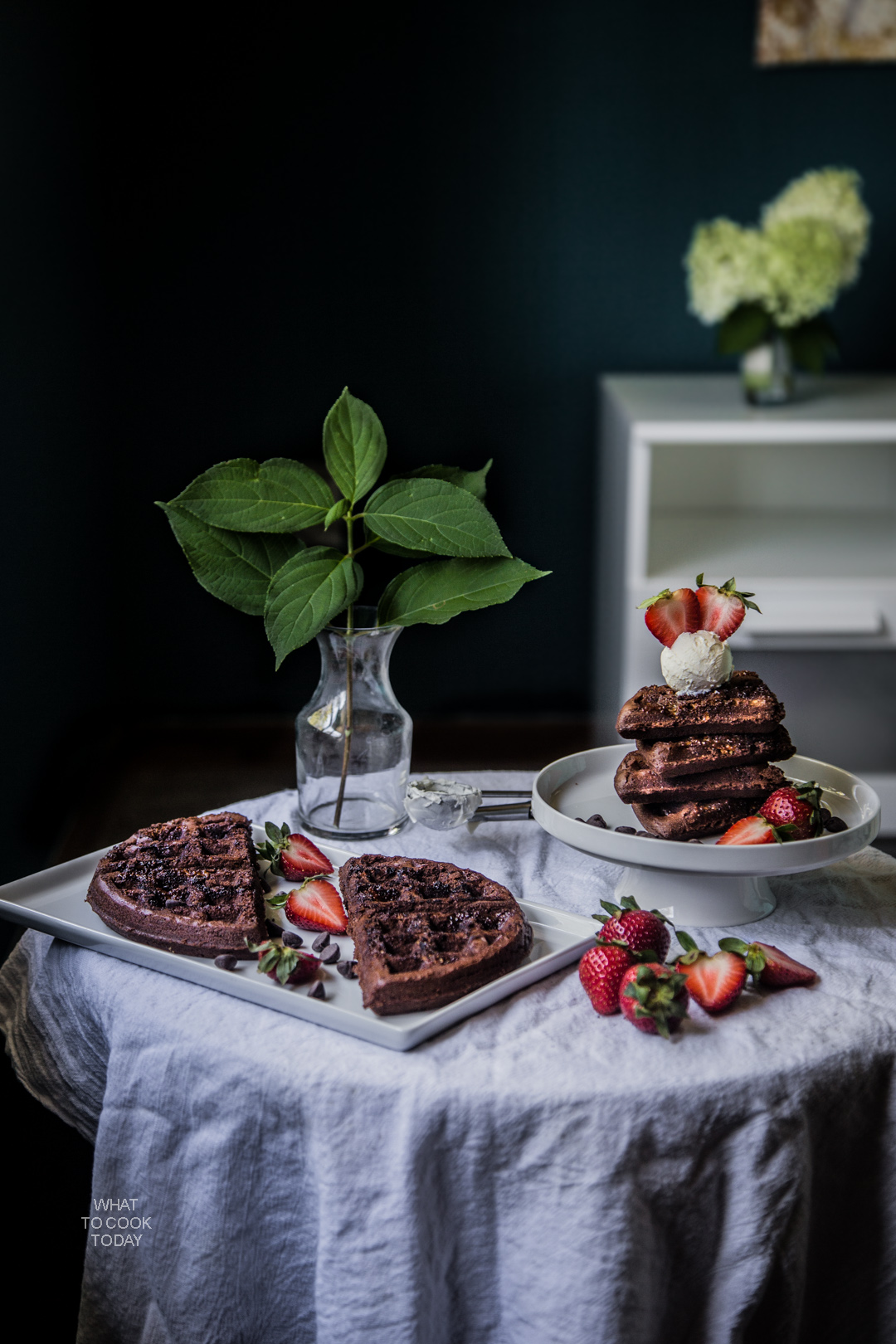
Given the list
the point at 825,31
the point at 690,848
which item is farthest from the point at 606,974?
the point at 825,31

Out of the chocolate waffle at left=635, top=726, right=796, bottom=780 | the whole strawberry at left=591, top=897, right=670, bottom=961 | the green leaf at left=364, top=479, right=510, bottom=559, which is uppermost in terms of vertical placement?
the green leaf at left=364, top=479, right=510, bottom=559

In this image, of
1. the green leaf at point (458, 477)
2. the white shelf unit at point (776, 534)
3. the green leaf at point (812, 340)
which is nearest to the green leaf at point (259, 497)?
the green leaf at point (458, 477)

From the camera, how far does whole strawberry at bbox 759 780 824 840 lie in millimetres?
1063

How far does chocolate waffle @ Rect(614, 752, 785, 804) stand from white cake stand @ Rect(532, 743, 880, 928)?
1.9 inches

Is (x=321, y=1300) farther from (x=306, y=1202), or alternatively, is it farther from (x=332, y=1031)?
(x=332, y=1031)

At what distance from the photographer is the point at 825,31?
122 inches

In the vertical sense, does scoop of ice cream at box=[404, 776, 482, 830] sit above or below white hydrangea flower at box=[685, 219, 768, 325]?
below

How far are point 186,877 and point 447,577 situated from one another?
0.42 meters

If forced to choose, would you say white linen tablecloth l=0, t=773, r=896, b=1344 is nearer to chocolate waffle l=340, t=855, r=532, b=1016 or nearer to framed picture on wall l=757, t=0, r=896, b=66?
chocolate waffle l=340, t=855, r=532, b=1016

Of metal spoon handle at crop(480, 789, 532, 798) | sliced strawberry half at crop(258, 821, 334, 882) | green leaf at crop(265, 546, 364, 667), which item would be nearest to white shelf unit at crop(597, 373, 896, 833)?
metal spoon handle at crop(480, 789, 532, 798)

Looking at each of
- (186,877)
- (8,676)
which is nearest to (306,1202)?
(186,877)

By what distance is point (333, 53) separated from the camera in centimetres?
308

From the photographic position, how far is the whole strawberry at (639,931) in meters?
0.98

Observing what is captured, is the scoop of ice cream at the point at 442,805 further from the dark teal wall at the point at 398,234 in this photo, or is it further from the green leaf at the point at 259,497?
the dark teal wall at the point at 398,234
